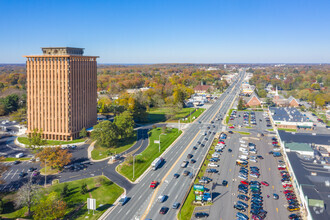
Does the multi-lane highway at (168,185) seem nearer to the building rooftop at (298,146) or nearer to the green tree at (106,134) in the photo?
the green tree at (106,134)

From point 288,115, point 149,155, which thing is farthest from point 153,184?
point 288,115

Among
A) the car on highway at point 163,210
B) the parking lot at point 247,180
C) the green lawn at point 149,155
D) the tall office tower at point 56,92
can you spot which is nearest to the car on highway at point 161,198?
the car on highway at point 163,210

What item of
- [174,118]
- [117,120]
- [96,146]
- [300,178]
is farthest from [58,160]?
[174,118]

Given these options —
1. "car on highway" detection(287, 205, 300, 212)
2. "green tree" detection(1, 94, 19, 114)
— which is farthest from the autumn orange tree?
"green tree" detection(1, 94, 19, 114)

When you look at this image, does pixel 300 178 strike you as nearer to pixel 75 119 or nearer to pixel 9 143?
pixel 75 119

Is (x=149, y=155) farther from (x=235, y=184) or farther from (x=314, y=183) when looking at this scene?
(x=314, y=183)

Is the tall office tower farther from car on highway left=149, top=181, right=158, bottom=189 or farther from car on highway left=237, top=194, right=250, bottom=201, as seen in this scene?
car on highway left=237, top=194, right=250, bottom=201

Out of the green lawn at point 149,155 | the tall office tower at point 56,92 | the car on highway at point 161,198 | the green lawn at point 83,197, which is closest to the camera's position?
the green lawn at point 83,197
